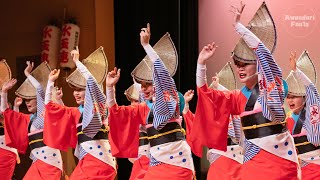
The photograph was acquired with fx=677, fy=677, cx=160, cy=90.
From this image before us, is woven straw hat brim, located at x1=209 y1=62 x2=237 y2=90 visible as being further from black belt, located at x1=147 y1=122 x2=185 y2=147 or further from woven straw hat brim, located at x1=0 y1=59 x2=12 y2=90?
woven straw hat brim, located at x1=0 y1=59 x2=12 y2=90

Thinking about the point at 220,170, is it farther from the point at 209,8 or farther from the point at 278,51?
the point at 209,8

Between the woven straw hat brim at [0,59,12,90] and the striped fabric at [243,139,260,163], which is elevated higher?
the woven straw hat brim at [0,59,12,90]

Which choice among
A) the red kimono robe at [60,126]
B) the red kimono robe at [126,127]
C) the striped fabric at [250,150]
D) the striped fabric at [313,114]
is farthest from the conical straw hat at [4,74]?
the striped fabric at [250,150]

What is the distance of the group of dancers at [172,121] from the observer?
4.38 m

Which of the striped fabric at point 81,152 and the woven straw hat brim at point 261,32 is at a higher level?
the woven straw hat brim at point 261,32

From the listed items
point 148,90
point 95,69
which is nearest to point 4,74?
point 95,69

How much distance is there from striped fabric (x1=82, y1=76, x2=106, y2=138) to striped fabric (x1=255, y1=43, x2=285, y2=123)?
1.85 metres

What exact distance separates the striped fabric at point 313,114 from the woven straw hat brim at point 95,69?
1.92m

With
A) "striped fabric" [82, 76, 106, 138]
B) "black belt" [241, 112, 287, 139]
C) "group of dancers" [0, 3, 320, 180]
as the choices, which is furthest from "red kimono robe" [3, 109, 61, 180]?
"black belt" [241, 112, 287, 139]

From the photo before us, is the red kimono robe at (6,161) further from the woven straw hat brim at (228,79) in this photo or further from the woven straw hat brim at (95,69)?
the woven straw hat brim at (228,79)

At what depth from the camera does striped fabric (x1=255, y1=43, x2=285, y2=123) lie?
170 inches

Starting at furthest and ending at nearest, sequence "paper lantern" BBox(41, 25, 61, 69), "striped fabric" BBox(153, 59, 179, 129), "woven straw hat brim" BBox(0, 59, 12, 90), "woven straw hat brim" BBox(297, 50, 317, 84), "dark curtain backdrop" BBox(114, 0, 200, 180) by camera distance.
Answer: "paper lantern" BBox(41, 25, 61, 69), "dark curtain backdrop" BBox(114, 0, 200, 180), "woven straw hat brim" BBox(0, 59, 12, 90), "woven straw hat brim" BBox(297, 50, 317, 84), "striped fabric" BBox(153, 59, 179, 129)

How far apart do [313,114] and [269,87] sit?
1030mm

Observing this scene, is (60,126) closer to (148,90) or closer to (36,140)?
(36,140)
